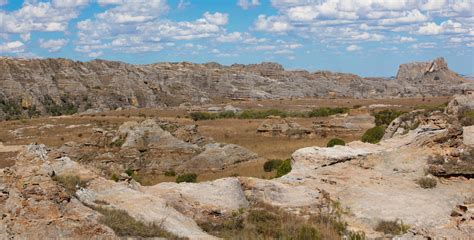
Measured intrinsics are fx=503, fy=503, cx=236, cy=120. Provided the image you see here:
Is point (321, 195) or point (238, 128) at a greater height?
point (321, 195)

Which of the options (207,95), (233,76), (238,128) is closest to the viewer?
(238,128)

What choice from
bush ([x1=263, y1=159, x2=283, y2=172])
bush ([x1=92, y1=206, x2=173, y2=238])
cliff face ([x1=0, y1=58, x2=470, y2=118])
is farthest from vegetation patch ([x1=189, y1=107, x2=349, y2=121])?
bush ([x1=92, y1=206, x2=173, y2=238])

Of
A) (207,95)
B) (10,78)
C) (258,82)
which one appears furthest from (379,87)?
(10,78)

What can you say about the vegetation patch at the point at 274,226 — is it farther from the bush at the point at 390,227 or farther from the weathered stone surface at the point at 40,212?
the weathered stone surface at the point at 40,212

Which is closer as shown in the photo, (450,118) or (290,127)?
(450,118)

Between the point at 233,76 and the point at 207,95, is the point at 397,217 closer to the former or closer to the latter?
the point at 207,95

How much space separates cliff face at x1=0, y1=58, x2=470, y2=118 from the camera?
472 ft

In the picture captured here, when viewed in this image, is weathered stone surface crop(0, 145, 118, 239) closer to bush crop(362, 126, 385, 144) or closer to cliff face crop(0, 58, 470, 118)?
bush crop(362, 126, 385, 144)

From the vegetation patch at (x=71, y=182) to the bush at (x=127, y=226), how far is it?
4.67ft

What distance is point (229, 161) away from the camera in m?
33.1

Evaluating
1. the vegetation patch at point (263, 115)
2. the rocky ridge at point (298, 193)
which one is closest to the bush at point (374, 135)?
the rocky ridge at point (298, 193)

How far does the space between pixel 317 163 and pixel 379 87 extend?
176m

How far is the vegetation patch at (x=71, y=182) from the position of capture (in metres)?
11.2

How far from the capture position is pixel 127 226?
9297 millimetres
